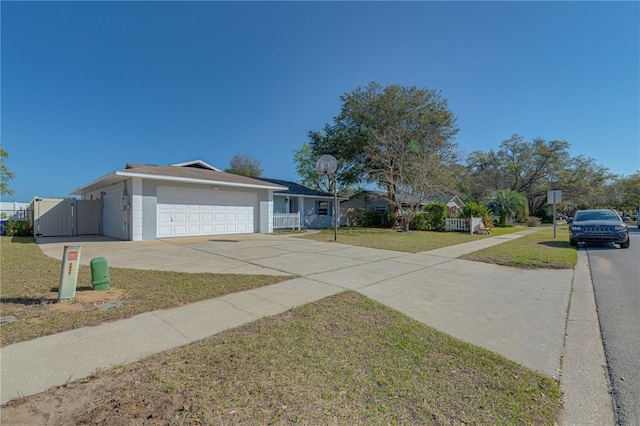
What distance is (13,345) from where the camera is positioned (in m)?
2.97

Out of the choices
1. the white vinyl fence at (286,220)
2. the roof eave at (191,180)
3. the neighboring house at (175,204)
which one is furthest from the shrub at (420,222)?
the roof eave at (191,180)

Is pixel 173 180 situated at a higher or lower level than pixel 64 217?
higher

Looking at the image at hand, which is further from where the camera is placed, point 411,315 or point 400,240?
point 400,240

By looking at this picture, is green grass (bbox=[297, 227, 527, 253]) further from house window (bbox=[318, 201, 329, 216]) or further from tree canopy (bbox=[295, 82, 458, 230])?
house window (bbox=[318, 201, 329, 216])

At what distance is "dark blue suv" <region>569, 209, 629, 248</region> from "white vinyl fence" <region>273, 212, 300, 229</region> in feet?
50.7

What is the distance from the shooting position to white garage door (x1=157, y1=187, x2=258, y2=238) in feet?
43.5

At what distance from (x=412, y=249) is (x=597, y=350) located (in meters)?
7.74

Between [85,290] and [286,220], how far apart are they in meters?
15.7

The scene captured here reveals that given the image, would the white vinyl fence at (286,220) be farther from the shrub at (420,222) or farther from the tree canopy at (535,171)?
→ the tree canopy at (535,171)

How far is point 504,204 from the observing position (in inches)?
1134

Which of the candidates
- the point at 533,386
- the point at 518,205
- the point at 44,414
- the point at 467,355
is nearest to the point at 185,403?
the point at 44,414

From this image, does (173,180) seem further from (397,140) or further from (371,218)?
(371,218)

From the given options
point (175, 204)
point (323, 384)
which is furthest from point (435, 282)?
point (175, 204)

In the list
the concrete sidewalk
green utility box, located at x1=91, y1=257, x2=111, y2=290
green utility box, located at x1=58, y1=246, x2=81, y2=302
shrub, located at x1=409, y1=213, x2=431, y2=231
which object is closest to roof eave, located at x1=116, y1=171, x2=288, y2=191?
the concrete sidewalk
